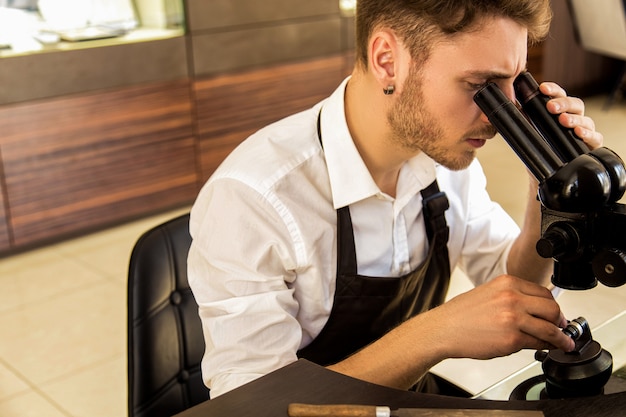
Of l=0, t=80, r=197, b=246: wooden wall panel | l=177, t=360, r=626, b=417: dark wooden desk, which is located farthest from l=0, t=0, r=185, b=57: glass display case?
l=177, t=360, r=626, b=417: dark wooden desk

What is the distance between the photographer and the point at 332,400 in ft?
2.94

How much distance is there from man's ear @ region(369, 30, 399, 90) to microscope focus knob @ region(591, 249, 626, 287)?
50cm

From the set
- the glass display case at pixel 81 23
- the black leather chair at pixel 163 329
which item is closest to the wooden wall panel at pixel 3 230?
the glass display case at pixel 81 23

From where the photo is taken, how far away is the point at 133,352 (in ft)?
4.27

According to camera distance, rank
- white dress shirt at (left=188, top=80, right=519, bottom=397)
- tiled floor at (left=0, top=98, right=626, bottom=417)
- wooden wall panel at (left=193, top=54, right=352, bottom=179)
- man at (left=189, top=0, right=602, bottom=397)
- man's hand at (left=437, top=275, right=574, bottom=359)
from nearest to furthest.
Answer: man's hand at (left=437, top=275, right=574, bottom=359) < man at (left=189, top=0, right=602, bottom=397) < white dress shirt at (left=188, top=80, right=519, bottom=397) < tiled floor at (left=0, top=98, right=626, bottom=417) < wooden wall panel at (left=193, top=54, right=352, bottom=179)

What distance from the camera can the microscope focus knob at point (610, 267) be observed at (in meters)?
0.90

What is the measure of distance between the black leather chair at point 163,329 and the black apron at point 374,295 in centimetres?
18

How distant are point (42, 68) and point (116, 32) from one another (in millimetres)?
373

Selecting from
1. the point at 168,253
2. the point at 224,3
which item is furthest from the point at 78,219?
the point at 168,253

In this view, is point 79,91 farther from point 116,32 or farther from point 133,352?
point 133,352

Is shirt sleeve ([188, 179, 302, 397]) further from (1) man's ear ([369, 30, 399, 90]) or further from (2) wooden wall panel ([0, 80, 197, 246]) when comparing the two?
(2) wooden wall panel ([0, 80, 197, 246])

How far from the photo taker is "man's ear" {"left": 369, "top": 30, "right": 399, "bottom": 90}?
1.30 meters

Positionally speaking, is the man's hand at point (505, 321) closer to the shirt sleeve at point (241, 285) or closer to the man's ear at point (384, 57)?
the shirt sleeve at point (241, 285)

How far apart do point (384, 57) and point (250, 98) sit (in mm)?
2783
